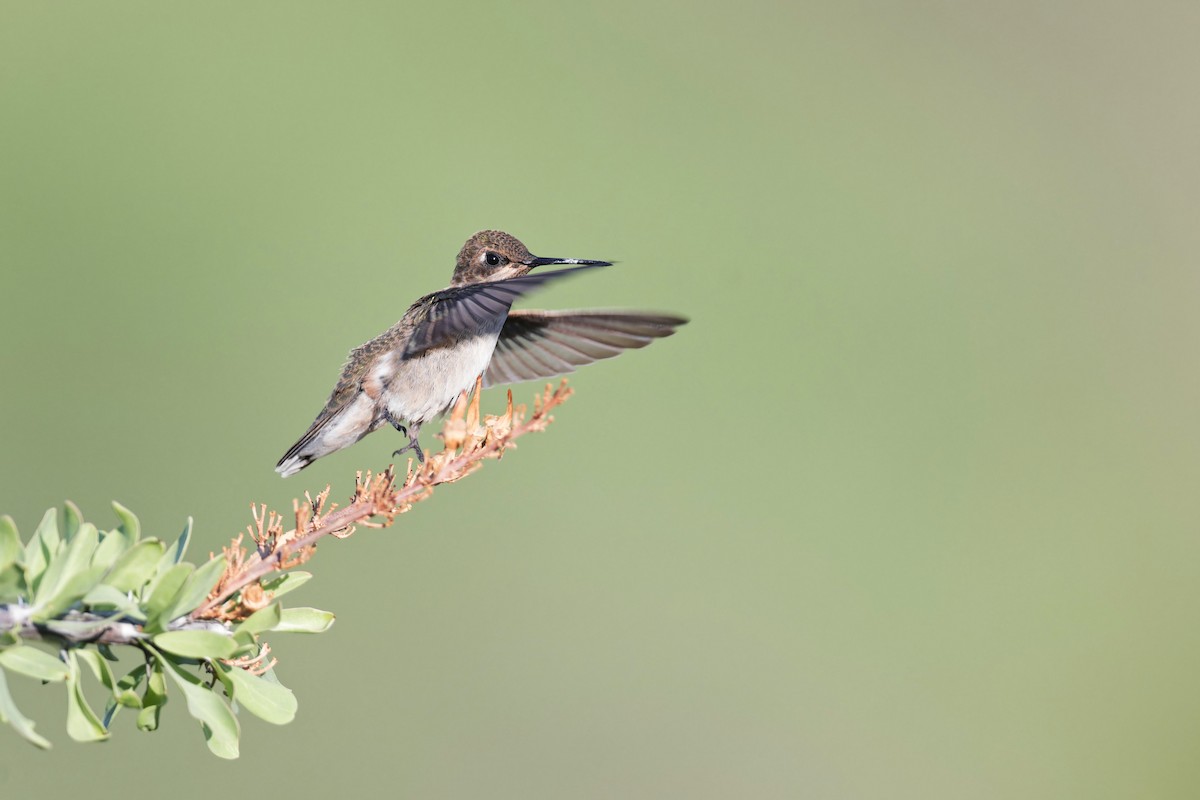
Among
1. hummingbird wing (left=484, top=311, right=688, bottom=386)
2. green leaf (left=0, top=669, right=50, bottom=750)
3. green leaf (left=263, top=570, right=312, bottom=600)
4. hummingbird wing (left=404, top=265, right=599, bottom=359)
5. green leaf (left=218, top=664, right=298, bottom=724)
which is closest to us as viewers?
green leaf (left=0, top=669, right=50, bottom=750)

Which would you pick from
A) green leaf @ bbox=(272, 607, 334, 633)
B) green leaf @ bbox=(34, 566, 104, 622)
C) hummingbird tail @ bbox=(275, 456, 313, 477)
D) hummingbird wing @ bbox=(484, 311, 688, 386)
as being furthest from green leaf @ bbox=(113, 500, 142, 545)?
hummingbird tail @ bbox=(275, 456, 313, 477)

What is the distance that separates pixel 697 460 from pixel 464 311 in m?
6.38

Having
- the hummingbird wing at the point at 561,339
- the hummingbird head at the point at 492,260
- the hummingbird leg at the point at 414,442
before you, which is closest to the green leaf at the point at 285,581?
the hummingbird leg at the point at 414,442

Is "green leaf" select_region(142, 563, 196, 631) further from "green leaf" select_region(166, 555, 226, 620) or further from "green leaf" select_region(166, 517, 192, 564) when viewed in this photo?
"green leaf" select_region(166, 517, 192, 564)

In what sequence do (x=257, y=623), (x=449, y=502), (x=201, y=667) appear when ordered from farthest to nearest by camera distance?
(x=449, y=502) < (x=201, y=667) < (x=257, y=623)

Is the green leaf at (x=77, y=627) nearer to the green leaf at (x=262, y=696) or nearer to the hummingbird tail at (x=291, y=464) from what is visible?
the green leaf at (x=262, y=696)

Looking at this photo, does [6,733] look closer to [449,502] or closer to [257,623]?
[449,502]

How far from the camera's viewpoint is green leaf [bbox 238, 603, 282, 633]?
4.55 ft

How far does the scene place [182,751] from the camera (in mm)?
6582

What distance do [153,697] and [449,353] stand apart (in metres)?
2.04

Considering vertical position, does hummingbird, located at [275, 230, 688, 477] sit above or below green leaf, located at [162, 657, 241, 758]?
above

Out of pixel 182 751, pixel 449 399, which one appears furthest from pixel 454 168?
pixel 449 399

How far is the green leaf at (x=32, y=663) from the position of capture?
4.20 feet

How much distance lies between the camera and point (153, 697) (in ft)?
4.75
